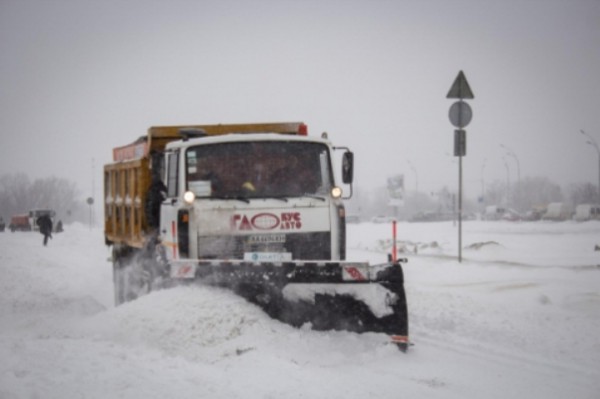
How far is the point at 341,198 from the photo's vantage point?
31.0 ft

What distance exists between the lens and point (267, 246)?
353 inches

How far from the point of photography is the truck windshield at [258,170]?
9.22 meters

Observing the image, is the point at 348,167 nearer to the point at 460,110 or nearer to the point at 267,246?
the point at 267,246

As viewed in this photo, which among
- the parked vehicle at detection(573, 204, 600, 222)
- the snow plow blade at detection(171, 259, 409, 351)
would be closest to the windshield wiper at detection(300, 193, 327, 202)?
the snow plow blade at detection(171, 259, 409, 351)

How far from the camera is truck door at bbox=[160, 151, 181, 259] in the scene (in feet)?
29.8

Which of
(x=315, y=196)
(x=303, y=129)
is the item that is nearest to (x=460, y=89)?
(x=303, y=129)

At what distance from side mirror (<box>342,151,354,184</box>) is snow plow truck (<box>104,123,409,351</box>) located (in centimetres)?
1

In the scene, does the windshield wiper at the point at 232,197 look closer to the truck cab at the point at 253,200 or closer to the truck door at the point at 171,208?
the truck cab at the point at 253,200

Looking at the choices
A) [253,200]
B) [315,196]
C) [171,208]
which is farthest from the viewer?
[171,208]

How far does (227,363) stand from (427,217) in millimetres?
82292

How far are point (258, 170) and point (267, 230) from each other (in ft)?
2.88

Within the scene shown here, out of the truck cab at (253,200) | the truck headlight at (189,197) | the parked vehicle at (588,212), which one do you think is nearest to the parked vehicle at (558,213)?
the parked vehicle at (588,212)

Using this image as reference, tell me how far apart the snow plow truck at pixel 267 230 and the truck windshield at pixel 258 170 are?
1 cm

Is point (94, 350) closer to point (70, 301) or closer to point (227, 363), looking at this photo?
point (227, 363)
